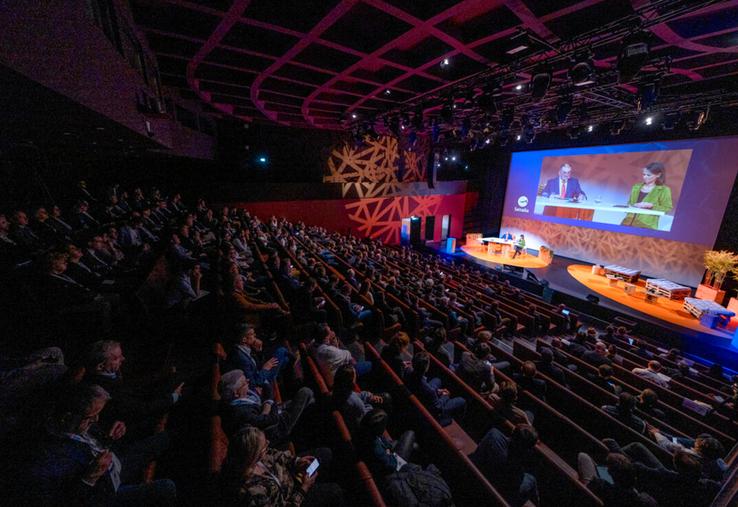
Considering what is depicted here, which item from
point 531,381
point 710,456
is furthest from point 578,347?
point 710,456

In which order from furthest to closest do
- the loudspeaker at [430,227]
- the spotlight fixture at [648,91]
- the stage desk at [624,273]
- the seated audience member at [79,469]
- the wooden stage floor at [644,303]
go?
the loudspeaker at [430,227]
the stage desk at [624,273]
the wooden stage floor at [644,303]
the spotlight fixture at [648,91]
the seated audience member at [79,469]

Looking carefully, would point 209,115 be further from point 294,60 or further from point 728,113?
point 728,113

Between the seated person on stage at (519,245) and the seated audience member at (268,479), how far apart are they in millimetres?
14231

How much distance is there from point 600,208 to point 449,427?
13.0 metres

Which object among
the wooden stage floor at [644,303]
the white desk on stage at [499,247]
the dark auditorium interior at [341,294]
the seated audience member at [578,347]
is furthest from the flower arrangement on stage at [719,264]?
the seated audience member at [578,347]

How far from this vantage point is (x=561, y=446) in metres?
3.04

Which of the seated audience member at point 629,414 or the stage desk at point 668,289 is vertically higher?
the seated audience member at point 629,414

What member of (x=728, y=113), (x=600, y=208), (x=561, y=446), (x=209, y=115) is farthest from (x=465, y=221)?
(x=561, y=446)

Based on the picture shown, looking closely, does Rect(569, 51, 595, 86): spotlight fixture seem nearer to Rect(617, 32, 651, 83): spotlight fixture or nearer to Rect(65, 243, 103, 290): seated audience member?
Rect(617, 32, 651, 83): spotlight fixture

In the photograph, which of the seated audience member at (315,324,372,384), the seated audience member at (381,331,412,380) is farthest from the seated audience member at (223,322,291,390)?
the seated audience member at (381,331,412,380)

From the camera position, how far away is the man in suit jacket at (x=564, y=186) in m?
12.7

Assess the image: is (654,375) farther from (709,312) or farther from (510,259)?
(510,259)

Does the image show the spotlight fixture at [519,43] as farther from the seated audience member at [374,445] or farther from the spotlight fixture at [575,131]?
the spotlight fixture at [575,131]

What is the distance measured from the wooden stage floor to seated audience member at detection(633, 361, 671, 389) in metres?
5.12
